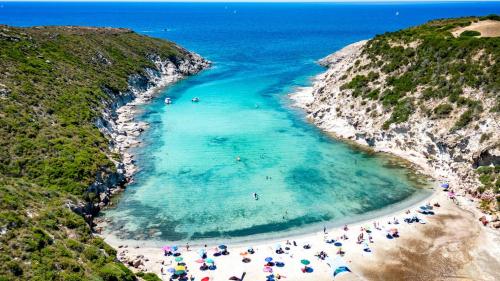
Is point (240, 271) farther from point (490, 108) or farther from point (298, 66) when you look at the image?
point (298, 66)

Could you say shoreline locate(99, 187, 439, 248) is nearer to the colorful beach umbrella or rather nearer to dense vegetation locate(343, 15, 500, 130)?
the colorful beach umbrella

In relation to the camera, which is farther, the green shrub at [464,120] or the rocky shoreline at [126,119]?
the green shrub at [464,120]

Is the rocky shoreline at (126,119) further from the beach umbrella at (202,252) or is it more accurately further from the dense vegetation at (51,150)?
the beach umbrella at (202,252)

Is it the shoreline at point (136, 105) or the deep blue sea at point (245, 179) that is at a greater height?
the shoreline at point (136, 105)

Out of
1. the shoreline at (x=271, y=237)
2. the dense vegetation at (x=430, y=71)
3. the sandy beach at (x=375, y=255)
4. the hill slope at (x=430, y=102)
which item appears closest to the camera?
the sandy beach at (x=375, y=255)

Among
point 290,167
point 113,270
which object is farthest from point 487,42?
point 113,270

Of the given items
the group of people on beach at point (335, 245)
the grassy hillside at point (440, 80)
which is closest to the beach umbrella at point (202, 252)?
the group of people on beach at point (335, 245)
